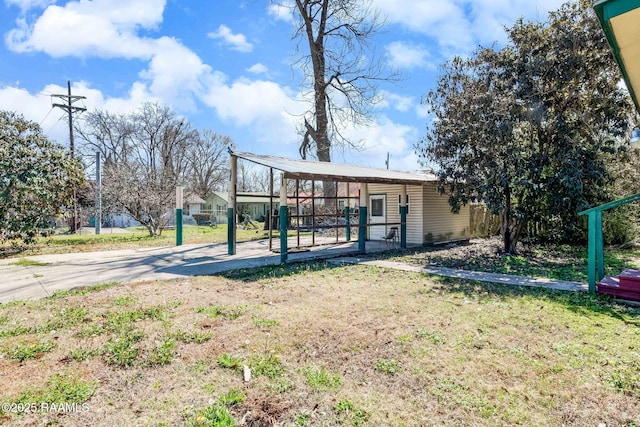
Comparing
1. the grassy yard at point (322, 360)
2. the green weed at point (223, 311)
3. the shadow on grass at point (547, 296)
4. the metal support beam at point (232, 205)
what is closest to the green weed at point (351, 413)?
the grassy yard at point (322, 360)

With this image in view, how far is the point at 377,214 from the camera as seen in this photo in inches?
576

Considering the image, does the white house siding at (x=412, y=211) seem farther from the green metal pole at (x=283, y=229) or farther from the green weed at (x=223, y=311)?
the green weed at (x=223, y=311)

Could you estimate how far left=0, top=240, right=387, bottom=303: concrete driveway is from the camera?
6.67 metres

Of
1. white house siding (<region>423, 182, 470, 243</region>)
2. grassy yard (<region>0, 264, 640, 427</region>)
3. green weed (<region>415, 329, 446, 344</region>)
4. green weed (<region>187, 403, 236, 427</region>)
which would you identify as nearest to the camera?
green weed (<region>187, 403, 236, 427</region>)

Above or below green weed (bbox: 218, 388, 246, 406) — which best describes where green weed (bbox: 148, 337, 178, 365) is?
above

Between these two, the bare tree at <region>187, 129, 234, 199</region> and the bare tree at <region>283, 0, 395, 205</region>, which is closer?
the bare tree at <region>283, 0, 395, 205</region>

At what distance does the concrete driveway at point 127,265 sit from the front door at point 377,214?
6.07 feet

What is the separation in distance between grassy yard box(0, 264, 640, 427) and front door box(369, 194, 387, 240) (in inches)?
342

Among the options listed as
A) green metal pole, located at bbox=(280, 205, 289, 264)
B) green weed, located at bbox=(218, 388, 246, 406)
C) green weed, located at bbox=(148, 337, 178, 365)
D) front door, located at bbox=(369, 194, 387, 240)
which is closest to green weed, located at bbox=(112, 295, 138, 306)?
green weed, located at bbox=(148, 337, 178, 365)

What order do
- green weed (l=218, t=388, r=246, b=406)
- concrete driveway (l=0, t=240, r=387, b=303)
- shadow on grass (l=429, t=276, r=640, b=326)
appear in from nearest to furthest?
green weed (l=218, t=388, r=246, b=406) < shadow on grass (l=429, t=276, r=640, b=326) < concrete driveway (l=0, t=240, r=387, b=303)

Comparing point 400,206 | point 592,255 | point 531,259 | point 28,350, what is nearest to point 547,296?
point 592,255

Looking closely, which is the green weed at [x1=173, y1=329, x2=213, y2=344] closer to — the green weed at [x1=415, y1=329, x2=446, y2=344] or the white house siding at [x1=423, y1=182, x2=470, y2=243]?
the green weed at [x1=415, y1=329, x2=446, y2=344]

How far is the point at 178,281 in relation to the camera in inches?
274

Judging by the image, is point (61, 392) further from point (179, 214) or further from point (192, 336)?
point (179, 214)
